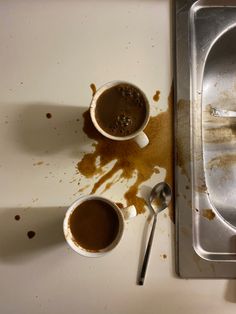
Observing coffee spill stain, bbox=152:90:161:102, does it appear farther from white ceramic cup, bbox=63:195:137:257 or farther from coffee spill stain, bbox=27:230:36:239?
coffee spill stain, bbox=27:230:36:239

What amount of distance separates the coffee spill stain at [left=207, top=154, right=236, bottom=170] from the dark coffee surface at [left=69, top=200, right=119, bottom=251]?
33 cm

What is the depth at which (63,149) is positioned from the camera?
0.73 meters

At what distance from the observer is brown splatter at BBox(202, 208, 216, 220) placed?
0.73 metres

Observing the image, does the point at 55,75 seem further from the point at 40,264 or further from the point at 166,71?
the point at 40,264

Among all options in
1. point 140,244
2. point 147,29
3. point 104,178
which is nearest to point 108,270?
point 140,244

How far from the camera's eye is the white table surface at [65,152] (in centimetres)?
69

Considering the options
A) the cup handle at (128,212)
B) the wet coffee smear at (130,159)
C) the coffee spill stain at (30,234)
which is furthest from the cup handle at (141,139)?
the coffee spill stain at (30,234)

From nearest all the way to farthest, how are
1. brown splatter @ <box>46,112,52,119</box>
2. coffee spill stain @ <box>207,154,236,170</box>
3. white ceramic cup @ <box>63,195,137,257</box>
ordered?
white ceramic cup @ <box>63,195,137,257</box>, brown splatter @ <box>46,112,52,119</box>, coffee spill stain @ <box>207,154,236,170</box>

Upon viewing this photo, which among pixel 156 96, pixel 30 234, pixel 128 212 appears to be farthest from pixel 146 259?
pixel 156 96

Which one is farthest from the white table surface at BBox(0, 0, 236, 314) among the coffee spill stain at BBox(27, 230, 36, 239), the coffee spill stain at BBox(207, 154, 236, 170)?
the coffee spill stain at BBox(207, 154, 236, 170)

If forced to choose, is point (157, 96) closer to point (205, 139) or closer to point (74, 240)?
point (205, 139)

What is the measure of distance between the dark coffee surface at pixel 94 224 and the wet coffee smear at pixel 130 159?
0.25 feet

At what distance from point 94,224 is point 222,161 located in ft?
1.28

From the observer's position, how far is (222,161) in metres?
0.85
